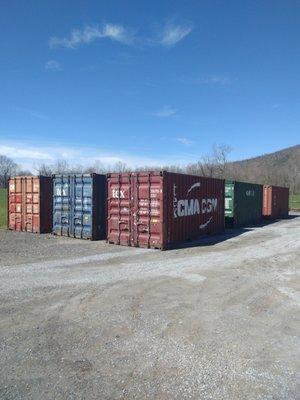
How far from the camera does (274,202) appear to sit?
3547 cm

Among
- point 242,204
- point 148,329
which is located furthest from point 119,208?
point 242,204

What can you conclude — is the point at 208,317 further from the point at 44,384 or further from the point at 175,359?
the point at 44,384

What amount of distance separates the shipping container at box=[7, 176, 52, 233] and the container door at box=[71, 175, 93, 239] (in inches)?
103

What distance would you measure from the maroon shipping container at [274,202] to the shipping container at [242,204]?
326 cm

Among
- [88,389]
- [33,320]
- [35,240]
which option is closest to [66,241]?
[35,240]

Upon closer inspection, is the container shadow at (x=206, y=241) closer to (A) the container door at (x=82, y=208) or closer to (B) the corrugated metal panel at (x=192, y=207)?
(B) the corrugated metal panel at (x=192, y=207)

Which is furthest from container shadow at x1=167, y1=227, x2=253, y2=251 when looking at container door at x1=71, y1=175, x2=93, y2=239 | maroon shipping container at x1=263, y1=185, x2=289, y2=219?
maroon shipping container at x1=263, y1=185, x2=289, y2=219

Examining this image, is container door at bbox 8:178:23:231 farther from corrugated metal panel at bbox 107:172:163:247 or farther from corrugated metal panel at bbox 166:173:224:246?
corrugated metal panel at bbox 166:173:224:246

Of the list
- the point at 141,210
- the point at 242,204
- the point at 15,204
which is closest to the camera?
the point at 141,210

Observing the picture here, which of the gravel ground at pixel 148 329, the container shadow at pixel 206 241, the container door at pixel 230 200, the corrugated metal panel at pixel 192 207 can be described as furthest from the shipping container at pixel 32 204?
the container door at pixel 230 200

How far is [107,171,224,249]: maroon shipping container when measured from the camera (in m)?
15.9

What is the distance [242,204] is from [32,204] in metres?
13.9

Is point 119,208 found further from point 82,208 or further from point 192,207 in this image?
point 192,207

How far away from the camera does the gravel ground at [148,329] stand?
4.70m
